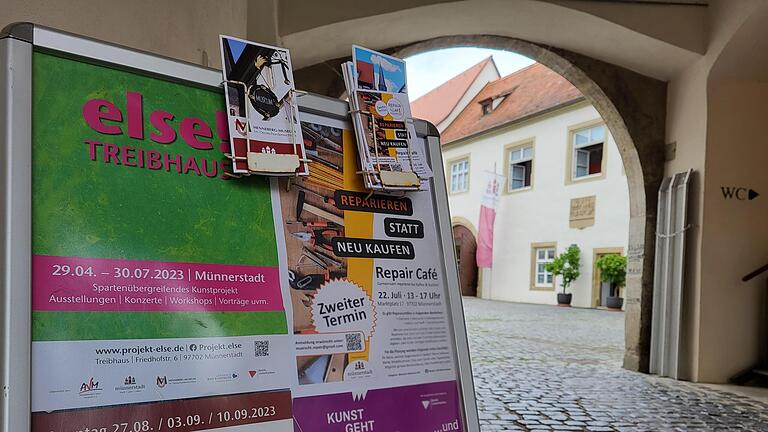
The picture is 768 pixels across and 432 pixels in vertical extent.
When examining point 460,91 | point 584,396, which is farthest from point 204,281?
point 460,91

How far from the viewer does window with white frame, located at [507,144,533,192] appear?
677 inches

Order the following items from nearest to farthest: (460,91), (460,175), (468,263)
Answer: (468,263)
(460,175)
(460,91)

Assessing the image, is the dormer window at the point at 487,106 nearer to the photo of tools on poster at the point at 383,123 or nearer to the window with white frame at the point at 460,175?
the window with white frame at the point at 460,175

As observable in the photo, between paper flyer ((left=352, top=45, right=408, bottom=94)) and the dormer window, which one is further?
the dormer window

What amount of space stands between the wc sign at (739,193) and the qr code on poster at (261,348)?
4792 mm

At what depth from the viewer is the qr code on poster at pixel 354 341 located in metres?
1.05

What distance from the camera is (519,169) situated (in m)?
17.6

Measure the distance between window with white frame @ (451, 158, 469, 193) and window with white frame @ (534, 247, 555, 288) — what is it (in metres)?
3.57

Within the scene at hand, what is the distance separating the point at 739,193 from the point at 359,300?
473cm

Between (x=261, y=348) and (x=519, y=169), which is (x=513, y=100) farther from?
(x=261, y=348)

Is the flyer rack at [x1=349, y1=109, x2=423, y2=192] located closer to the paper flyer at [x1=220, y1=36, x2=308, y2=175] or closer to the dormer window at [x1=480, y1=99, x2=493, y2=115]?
the paper flyer at [x1=220, y1=36, x2=308, y2=175]

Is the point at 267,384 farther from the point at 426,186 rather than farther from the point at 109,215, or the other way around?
the point at 426,186

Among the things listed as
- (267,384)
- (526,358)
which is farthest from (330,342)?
(526,358)

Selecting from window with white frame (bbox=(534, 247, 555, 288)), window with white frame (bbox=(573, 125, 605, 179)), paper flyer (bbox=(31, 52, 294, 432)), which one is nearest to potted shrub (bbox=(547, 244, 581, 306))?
window with white frame (bbox=(534, 247, 555, 288))
